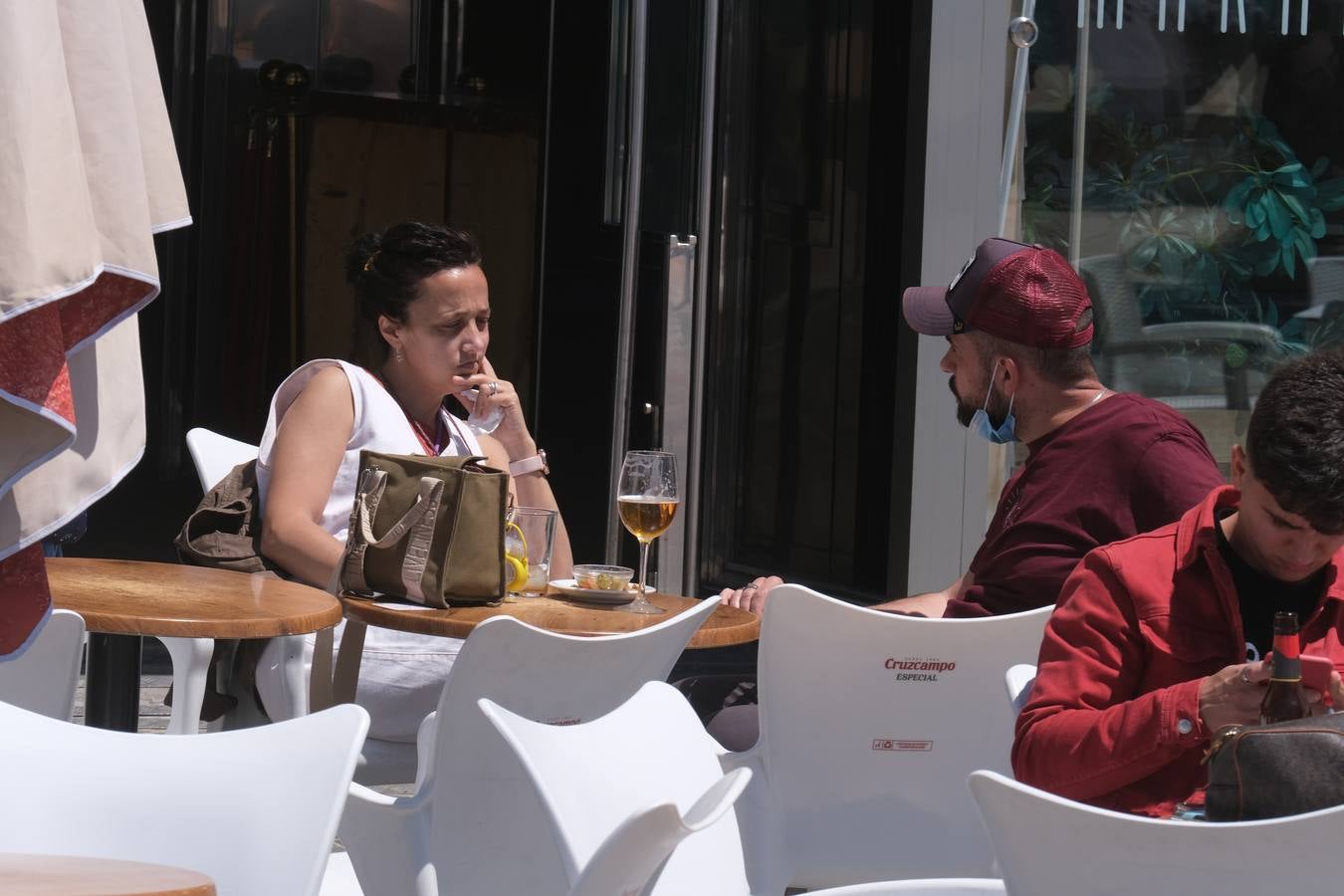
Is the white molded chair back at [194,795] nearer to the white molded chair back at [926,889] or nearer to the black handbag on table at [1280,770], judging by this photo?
the white molded chair back at [926,889]

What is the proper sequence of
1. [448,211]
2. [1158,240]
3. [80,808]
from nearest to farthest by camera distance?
1. [80,808]
2. [1158,240]
3. [448,211]

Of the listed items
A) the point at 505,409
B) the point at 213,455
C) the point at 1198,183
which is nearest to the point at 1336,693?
the point at 505,409

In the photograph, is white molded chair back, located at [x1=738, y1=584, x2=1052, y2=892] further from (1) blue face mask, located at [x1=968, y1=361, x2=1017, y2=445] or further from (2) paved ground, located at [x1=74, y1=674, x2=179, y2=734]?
(2) paved ground, located at [x1=74, y1=674, x2=179, y2=734]

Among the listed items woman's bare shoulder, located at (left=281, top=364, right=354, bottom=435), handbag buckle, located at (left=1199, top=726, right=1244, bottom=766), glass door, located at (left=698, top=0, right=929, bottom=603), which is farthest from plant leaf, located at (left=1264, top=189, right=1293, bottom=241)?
handbag buckle, located at (left=1199, top=726, right=1244, bottom=766)

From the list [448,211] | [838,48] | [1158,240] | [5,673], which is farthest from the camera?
[448,211]

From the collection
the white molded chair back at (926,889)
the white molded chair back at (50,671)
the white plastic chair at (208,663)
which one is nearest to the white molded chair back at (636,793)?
the white molded chair back at (926,889)

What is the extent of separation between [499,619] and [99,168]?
2.81 ft

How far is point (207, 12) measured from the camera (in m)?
7.80

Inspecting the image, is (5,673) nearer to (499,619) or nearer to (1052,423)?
(499,619)

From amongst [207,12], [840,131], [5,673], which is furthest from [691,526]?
[207,12]

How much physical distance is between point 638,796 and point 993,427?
55.7 inches

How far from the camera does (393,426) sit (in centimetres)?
328

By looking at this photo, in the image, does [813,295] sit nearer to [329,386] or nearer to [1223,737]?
[329,386]

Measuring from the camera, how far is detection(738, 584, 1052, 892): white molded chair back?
243 cm
